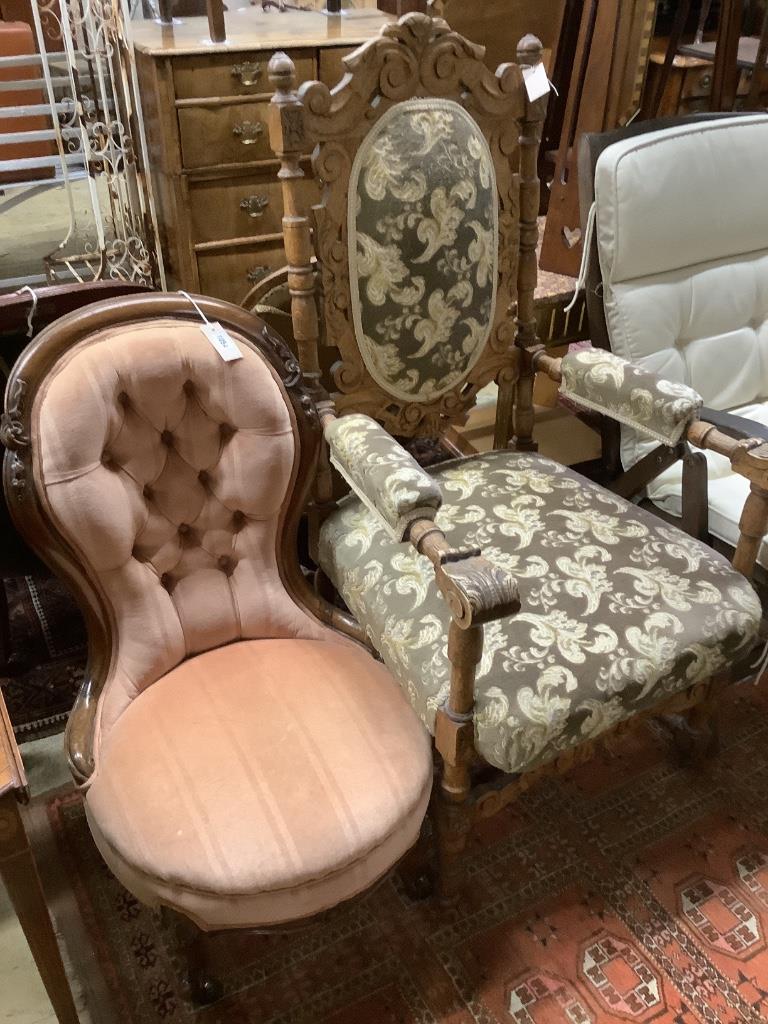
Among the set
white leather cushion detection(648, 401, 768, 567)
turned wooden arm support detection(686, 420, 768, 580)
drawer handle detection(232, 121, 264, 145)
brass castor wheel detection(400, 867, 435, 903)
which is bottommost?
brass castor wheel detection(400, 867, 435, 903)

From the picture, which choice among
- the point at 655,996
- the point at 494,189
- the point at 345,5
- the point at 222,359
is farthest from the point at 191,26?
the point at 655,996

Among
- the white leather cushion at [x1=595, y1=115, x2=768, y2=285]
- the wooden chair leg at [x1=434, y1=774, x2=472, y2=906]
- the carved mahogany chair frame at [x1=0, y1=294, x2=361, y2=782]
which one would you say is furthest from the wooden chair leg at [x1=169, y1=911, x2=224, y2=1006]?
the white leather cushion at [x1=595, y1=115, x2=768, y2=285]

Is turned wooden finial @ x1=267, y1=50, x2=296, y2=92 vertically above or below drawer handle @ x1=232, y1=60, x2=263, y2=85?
above

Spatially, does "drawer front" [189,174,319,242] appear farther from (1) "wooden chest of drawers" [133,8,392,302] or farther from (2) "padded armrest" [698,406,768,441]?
(2) "padded armrest" [698,406,768,441]

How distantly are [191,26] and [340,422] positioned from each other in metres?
1.32

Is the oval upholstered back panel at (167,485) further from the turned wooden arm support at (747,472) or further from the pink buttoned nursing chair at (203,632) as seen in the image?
the turned wooden arm support at (747,472)

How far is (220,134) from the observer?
6.29 feet

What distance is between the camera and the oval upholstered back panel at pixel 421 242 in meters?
1.37

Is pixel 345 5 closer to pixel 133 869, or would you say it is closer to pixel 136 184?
pixel 136 184

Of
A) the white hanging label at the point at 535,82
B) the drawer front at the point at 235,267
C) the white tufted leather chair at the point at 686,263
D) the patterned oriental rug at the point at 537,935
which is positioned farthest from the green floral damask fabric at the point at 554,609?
the drawer front at the point at 235,267

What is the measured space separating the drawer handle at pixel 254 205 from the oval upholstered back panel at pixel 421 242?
2.47 ft

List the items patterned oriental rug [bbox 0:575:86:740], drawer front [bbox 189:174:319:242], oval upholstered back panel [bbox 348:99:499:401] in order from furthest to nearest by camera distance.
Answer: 1. drawer front [bbox 189:174:319:242]
2. patterned oriental rug [bbox 0:575:86:740]
3. oval upholstered back panel [bbox 348:99:499:401]

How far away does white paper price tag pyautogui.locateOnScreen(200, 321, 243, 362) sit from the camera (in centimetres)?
124

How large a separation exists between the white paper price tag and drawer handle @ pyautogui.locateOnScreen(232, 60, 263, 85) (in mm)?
917
